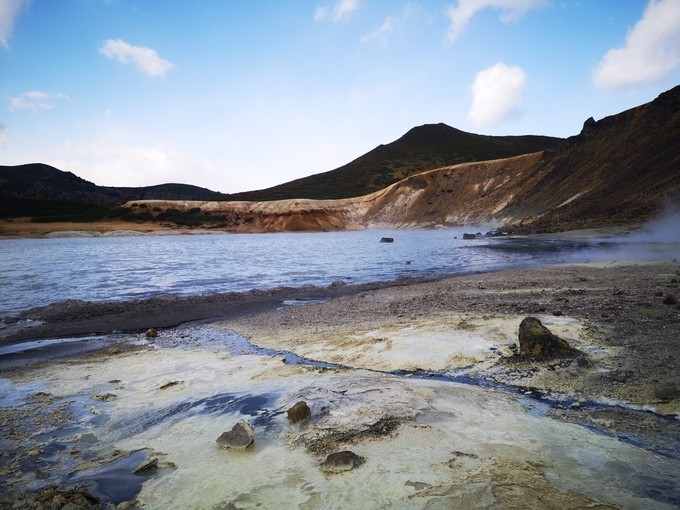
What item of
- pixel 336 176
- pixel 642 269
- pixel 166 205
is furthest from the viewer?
pixel 336 176

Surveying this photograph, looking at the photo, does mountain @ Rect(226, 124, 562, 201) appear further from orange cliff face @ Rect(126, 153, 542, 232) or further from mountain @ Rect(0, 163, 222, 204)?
mountain @ Rect(0, 163, 222, 204)

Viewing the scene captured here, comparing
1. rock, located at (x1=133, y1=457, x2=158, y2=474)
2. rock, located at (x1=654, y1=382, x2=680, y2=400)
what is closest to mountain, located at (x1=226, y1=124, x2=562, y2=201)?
rock, located at (x1=654, y1=382, x2=680, y2=400)

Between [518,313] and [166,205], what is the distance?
104629mm

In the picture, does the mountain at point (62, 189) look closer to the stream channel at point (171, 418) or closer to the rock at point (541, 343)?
the stream channel at point (171, 418)

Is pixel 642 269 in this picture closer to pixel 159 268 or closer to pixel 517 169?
pixel 159 268

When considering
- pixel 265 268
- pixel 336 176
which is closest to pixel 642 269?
pixel 265 268

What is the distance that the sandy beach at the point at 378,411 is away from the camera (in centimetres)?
349

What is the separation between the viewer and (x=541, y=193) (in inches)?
2484

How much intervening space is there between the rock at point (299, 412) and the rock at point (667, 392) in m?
4.25

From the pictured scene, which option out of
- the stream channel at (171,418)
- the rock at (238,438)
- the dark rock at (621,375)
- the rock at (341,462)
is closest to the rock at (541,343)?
the dark rock at (621,375)

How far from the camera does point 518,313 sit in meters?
9.42

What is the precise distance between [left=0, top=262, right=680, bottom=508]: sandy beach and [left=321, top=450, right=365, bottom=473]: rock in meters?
0.09

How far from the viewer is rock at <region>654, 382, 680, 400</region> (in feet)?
16.0

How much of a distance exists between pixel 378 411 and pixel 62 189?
187512 millimetres
